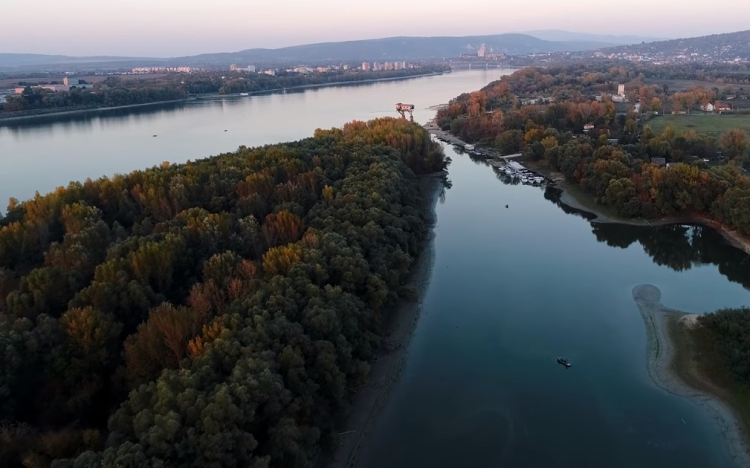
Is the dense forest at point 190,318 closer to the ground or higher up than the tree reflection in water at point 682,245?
higher up

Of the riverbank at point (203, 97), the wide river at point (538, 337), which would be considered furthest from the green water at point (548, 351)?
the riverbank at point (203, 97)

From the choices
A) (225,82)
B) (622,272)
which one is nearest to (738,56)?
(225,82)

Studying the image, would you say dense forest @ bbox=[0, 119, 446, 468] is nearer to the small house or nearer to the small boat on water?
the small boat on water

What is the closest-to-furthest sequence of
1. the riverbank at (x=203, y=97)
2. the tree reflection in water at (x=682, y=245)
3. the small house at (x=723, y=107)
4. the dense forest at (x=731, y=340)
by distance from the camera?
the dense forest at (x=731, y=340), the tree reflection in water at (x=682, y=245), the small house at (x=723, y=107), the riverbank at (x=203, y=97)

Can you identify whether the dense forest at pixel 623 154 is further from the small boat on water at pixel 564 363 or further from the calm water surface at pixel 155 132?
the calm water surface at pixel 155 132

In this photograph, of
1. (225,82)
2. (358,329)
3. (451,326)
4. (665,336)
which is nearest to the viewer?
(358,329)

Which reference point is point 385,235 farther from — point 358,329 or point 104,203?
point 104,203

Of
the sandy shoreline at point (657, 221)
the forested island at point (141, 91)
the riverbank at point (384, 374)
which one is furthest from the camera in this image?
the forested island at point (141, 91)
